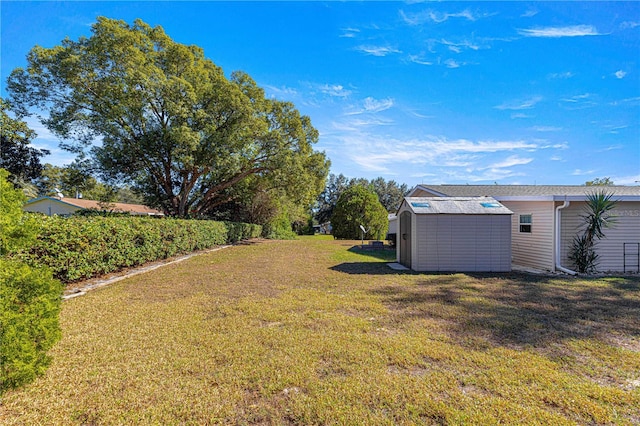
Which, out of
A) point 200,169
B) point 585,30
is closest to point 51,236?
point 200,169

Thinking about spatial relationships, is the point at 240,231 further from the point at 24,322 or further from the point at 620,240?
the point at 620,240

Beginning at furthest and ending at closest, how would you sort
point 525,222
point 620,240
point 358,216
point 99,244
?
point 358,216
point 525,222
point 620,240
point 99,244

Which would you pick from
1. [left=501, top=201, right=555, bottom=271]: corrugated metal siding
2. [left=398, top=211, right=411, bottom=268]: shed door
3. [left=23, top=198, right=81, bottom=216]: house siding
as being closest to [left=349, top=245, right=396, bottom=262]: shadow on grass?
[left=398, top=211, right=411, bottom=268]: shed door

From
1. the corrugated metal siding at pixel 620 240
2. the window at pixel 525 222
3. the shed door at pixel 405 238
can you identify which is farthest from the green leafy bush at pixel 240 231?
the corrugated metal siding at pixel 620 240

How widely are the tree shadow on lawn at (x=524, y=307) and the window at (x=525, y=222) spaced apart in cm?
264

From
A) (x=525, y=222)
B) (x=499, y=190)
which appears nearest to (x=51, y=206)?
(x=499, y=190)

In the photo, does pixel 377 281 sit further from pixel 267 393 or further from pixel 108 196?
pixel 108 196

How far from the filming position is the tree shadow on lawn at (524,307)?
12.2 ft

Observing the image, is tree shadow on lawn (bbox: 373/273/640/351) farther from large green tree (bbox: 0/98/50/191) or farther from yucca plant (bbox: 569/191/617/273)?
large green tree (bbox: 0/98/50/191)

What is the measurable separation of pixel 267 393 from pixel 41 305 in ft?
6.60

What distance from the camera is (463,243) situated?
8680 millimetres

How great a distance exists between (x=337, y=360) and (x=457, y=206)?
745cm

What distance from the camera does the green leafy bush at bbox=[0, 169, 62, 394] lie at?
209 centimetres

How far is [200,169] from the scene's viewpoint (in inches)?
648
